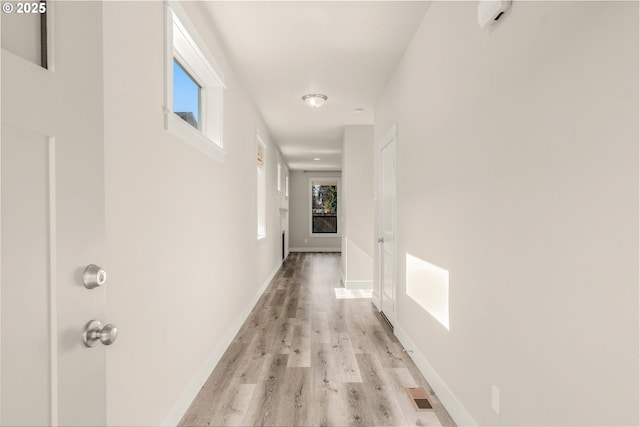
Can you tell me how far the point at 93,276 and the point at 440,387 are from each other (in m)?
2.05

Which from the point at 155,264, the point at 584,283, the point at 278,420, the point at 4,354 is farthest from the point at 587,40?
the point at 278,420

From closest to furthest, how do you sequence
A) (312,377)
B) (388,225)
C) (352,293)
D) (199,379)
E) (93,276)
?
A: (93,276)
(199,379)
(312,377)
(388,225)
(352,293)

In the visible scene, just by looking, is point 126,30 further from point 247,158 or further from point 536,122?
point 247,158

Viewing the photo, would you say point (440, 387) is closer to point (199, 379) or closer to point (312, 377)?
point (312, 377)

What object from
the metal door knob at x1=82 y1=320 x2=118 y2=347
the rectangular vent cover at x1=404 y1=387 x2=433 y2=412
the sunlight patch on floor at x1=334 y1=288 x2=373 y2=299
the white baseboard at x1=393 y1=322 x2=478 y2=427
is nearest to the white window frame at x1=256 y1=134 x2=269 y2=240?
the sunlight patch on floor at x1=334 y1=288 x2=373 y2=299

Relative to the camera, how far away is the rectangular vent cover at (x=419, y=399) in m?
2.02

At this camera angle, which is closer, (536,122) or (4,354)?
(4,354)

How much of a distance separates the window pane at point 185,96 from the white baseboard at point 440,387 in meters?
2.39

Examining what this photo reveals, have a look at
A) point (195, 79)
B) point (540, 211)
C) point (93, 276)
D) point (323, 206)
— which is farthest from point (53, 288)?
point (323, 206)

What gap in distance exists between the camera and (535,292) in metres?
1.22

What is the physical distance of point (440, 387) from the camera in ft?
6.92

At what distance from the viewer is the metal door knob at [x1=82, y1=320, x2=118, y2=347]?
77 centimetres

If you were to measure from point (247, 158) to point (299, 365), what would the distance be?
7.73ft

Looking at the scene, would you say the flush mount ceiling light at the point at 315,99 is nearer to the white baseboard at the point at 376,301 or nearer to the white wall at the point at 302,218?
the white baseboard at the point at 376,301
